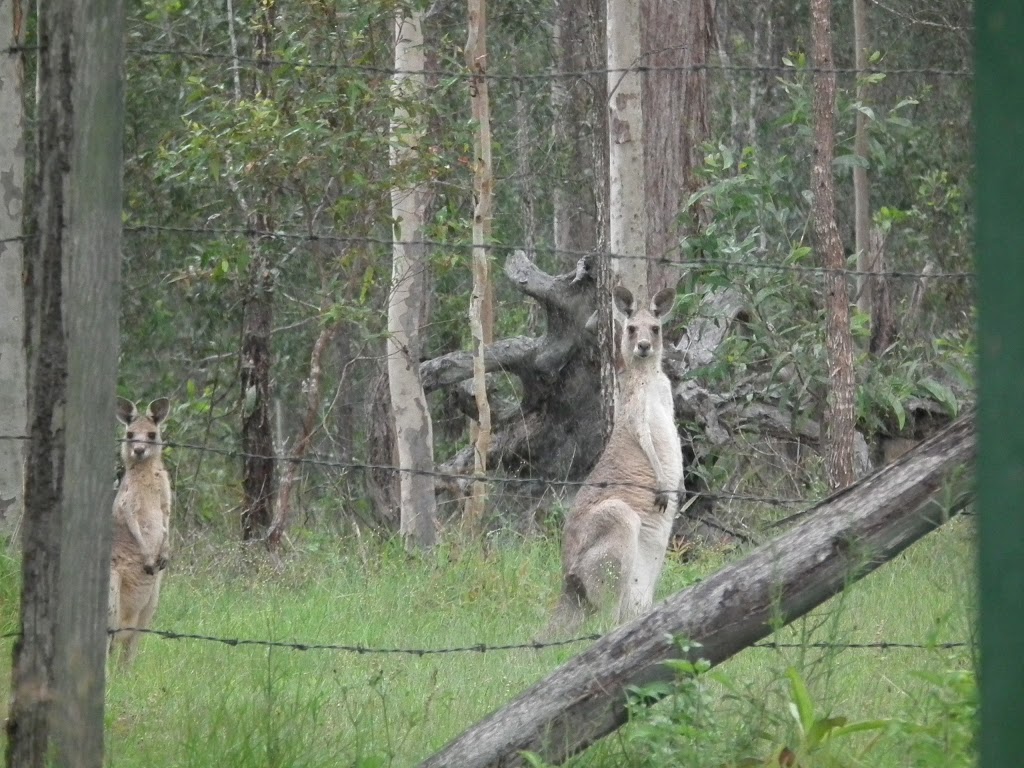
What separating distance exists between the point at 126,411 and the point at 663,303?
11.1 feet

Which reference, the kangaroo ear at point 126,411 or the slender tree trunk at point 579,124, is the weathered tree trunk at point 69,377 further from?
the slender tree trunk at point 579,124

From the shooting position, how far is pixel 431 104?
11.0 meters

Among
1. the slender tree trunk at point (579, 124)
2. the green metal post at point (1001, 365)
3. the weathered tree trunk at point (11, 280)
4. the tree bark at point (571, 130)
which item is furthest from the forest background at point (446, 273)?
the green metal post at point (1001, 365)

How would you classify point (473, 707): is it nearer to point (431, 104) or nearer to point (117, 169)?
→ point (117, 169)

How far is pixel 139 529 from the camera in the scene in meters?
7.70

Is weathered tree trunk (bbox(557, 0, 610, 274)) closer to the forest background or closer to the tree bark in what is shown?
the tree bark

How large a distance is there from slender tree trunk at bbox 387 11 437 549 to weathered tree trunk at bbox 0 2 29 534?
329 centimetres

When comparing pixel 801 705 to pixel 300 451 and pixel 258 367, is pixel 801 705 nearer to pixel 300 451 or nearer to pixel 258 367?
pixel 300 451

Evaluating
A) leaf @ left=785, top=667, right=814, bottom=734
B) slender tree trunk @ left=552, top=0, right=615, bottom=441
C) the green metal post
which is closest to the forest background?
slender tree trunk @ left=552, top=0, right=615, bottom=441

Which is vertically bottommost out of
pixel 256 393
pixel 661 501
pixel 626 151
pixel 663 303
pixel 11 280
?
pixel 661 501

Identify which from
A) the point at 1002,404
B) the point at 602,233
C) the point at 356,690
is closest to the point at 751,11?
the point at 602,233

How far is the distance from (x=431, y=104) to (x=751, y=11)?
→ 16555 mm

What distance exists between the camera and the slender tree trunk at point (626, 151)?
9438mm

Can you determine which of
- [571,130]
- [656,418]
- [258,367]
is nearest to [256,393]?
[258,367]
